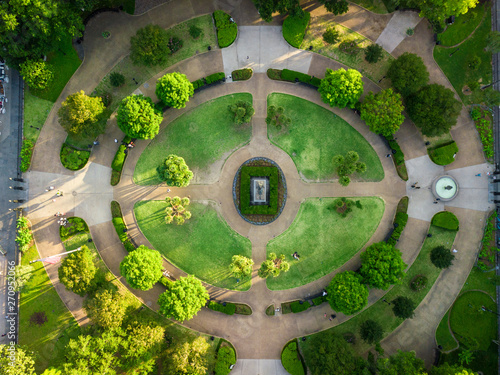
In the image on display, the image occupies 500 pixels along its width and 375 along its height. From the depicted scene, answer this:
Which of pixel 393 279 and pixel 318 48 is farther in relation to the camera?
pixel 318 48

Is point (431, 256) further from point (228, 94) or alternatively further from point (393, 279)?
point (228, 94)

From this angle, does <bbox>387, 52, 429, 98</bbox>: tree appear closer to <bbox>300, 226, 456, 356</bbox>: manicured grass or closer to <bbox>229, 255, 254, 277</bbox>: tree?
<bbox>300, 226, 456, 356</bbox>: manicured grass

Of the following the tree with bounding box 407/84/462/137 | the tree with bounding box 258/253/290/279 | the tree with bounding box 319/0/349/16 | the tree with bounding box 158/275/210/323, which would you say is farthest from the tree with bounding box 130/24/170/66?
the tree with bounding box 407/84/462/137

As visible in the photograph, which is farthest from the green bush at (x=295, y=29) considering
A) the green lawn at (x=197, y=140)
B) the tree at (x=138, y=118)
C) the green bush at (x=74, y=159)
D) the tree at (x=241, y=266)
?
the green bush at (x=74, y=159)

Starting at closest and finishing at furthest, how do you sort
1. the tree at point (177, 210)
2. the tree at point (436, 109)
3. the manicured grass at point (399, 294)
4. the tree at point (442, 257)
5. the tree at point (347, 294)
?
the tree at point (347, 294)
the tree at point (436, 109)
the tree at point (442, 257)
the tree at point (177, 210)
the manicured grass at point (399, 294)

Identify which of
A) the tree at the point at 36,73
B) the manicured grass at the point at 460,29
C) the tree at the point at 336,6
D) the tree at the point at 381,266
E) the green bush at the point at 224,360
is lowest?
the green bush at the point at 224,360

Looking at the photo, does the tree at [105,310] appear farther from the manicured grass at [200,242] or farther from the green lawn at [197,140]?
the green lawn at [197,140]

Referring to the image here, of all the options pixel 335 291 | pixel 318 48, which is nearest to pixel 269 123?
pixel 318 48
